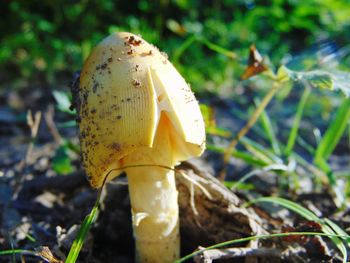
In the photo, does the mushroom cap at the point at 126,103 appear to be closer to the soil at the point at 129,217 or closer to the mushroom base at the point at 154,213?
the mushroom base at the point at 154,213

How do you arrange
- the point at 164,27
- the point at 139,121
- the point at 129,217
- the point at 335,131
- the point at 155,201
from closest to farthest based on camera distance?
the point at 139,121 < the point at 155,201 < the point at 129,217 < the point at 335,131 < the point at 164,27

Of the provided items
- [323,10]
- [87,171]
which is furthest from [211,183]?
[323,10]

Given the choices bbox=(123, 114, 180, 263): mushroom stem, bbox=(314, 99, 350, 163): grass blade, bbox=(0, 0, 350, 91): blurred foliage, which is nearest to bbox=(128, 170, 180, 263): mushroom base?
bbox=(123, 114, 180, 263): mushroom stem

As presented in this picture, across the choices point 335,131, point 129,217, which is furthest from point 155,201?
point 335,131

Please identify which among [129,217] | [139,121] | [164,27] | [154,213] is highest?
[139,121]

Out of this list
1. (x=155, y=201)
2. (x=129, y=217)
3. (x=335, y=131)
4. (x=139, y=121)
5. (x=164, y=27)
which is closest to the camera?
(x=139, y=121)

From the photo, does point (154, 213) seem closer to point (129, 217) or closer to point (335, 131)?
point (129, 217)

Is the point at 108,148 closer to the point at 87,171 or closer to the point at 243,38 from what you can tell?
Result: the point at 87,171

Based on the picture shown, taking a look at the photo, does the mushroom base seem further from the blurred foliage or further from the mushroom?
the blurred foliage
